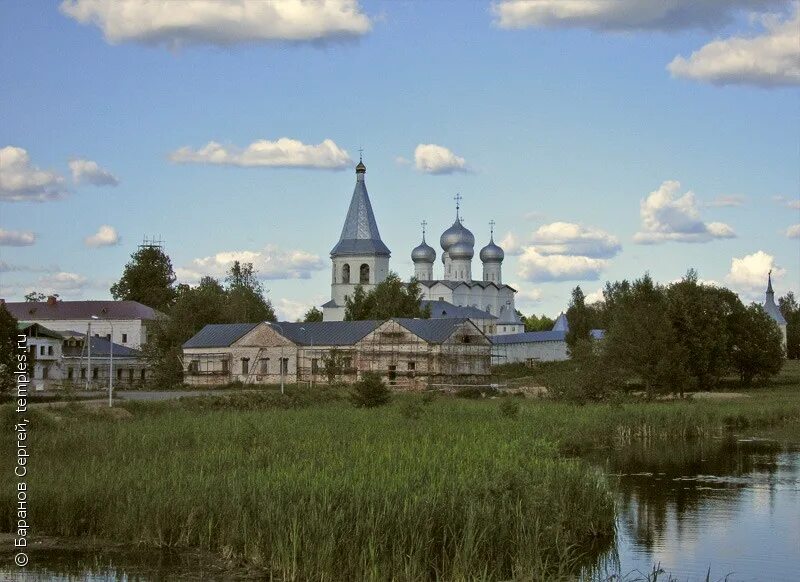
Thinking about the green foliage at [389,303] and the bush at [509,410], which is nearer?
the bush at [509,410]

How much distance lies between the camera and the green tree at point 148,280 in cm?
11856

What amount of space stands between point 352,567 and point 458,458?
7.54m

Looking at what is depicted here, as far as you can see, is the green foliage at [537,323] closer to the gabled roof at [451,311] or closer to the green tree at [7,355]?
the gabled roof at [451,311]

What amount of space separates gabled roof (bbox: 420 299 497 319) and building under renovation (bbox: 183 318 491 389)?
28431 mm

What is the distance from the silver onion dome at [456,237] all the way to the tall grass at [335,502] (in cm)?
A: 9332

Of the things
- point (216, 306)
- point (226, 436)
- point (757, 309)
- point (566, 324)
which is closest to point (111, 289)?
point (216, 306)

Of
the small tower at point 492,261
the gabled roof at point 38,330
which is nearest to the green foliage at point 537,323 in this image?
the small tower at point 492,261

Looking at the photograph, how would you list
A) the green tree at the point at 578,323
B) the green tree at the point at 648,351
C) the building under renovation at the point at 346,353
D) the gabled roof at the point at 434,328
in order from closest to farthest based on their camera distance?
the green tree at the point at 648,351, the gabled roof at the point at 434,328, the building under renovation at the point at 346,353, the green tree at the point at 578,323

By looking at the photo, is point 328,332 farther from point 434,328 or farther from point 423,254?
point 423,254

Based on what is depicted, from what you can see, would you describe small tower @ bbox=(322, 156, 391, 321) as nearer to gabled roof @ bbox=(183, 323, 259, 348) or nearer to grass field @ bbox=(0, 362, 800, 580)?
gabled roof @ bbox=(183, 323, 259, 348)

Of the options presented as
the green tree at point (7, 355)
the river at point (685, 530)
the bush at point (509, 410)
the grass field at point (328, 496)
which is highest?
the green tree at point (7, 355)

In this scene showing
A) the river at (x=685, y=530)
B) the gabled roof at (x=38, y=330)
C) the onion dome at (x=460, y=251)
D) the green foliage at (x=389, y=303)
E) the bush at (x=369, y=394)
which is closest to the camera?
the river at (x=685, y=530)

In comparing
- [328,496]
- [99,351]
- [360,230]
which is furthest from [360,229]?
[328,496]

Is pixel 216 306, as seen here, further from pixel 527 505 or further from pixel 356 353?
pixel 527 505
